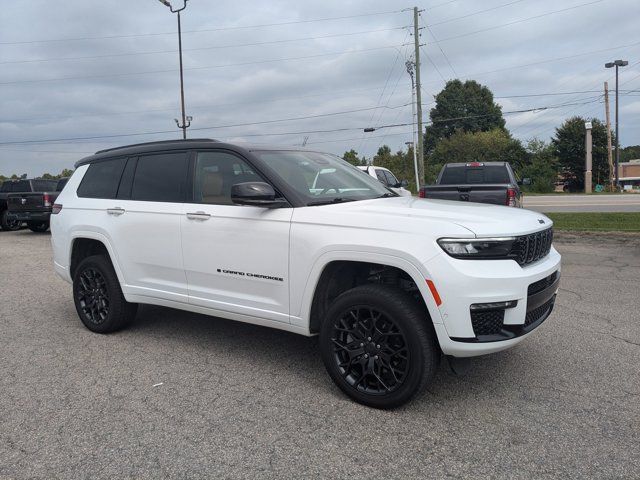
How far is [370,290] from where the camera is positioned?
3.42m

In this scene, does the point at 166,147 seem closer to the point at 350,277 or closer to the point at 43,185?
the point at 350,277

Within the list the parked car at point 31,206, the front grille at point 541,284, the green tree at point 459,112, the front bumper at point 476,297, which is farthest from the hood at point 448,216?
the green tree at point 459,112

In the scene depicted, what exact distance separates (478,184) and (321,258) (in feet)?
24.6

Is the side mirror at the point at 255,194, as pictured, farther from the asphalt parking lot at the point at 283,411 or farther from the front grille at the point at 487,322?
the front grille at the point at 487,322

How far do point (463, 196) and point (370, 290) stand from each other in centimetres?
615

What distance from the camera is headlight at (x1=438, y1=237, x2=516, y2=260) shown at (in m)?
3.16

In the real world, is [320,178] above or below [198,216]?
above

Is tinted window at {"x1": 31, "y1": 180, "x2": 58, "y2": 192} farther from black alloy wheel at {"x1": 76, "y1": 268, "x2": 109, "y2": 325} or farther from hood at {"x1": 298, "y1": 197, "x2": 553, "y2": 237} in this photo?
hood at {"x1": 298, "y1": 197, "x2": 553, "y2": 237}

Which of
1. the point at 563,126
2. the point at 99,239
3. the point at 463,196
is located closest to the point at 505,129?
the point at 563,126

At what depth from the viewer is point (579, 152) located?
51.2m

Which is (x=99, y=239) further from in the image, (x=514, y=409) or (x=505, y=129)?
(x=505, y=129)

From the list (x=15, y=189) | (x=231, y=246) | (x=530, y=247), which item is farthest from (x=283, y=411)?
(x=15, y=189)

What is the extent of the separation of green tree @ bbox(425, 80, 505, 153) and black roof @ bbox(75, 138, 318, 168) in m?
71.6

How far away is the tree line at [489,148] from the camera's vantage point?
5078 centimetres
